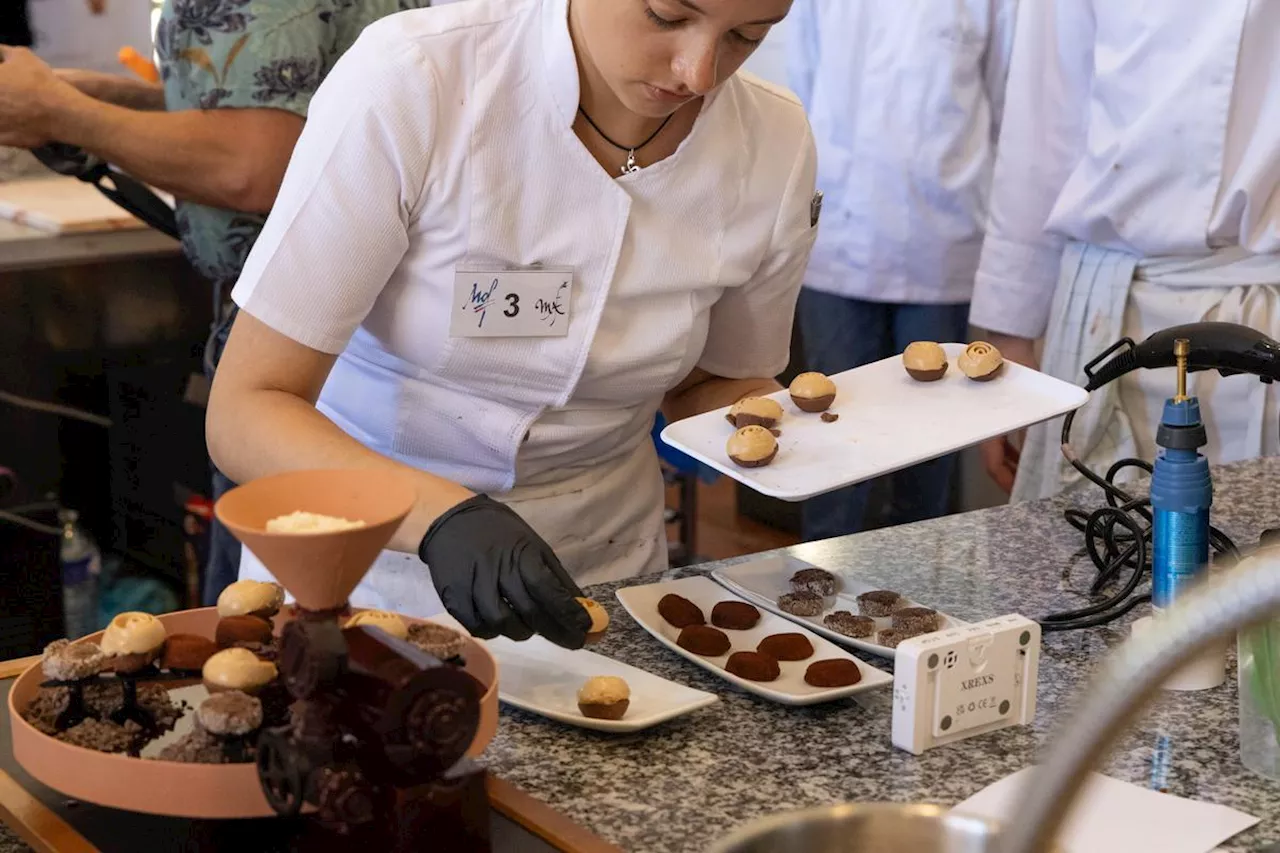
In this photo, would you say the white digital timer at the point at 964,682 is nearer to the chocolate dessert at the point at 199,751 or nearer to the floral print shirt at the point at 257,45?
the chocolate dessert at the point at 199,751

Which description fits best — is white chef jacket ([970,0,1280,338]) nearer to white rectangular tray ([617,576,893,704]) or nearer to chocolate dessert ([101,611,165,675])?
white rectangular tray ([617,576,893,704])

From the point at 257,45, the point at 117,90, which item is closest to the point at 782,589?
the point at 257,45

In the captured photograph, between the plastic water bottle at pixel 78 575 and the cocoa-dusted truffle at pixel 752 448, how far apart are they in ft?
6.21

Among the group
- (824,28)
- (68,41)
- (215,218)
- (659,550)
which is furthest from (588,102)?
(68,41)

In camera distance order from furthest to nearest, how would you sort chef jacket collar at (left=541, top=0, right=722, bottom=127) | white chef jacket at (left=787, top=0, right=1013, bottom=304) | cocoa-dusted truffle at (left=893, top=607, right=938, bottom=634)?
white chef jacket at (left=787, top=0, right=1013, bottom=304) → chef jacket collar at (left=541, top=0, right=722, bottom=127) → cocoa-dusted truffle at (left=893, top=607, right=938, bottom=634)

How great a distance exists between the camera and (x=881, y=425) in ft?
4.88

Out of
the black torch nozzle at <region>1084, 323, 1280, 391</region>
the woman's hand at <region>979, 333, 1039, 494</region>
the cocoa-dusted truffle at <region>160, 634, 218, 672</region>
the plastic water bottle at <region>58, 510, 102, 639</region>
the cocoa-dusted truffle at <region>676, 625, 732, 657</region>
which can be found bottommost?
the plastic water bottle at <region>58, 510, 102, 639</region>

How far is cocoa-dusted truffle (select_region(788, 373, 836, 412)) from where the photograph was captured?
1.52 metres

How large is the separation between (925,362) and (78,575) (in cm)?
198

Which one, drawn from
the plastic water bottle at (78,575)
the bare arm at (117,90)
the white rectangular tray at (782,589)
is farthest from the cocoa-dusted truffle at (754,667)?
the plastic water bottle at (78,575)

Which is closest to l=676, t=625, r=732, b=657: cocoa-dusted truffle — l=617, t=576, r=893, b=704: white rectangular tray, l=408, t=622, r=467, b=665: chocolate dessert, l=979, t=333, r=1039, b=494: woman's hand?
l=617, t=576, r=893, b=704: white rectangular tray

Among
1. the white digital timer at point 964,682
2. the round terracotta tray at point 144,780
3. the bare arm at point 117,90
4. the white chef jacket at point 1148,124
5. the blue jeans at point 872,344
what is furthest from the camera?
the blue jeans at point 872,344

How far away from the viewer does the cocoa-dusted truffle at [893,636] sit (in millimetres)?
1329

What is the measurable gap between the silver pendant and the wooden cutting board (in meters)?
1.66
